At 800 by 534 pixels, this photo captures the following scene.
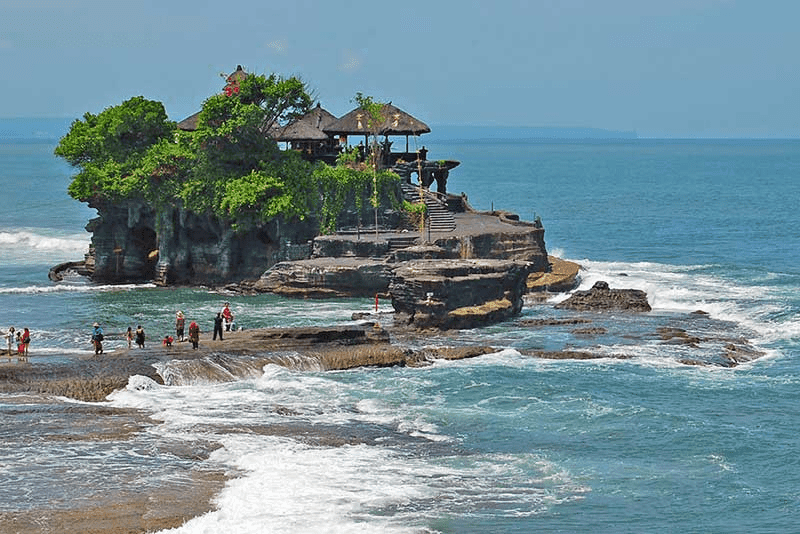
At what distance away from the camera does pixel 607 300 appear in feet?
202

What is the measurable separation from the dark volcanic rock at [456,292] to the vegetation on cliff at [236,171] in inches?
490

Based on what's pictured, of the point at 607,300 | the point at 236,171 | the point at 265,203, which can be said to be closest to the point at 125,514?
the point at 607,300

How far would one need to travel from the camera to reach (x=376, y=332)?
51531 mm

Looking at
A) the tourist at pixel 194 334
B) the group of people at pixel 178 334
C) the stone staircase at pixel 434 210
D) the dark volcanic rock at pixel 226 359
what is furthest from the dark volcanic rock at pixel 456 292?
the stone staircase at pixel 434 210

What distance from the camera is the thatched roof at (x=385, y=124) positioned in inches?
2950

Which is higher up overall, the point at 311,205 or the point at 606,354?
the point at 311,205

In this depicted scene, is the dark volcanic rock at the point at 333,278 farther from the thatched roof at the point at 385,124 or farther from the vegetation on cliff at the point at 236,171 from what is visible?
the thatched roof at the point at 385,124

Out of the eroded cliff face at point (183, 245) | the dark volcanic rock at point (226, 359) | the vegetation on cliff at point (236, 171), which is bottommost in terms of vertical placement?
the dark volcanic rock at point (226, 359)

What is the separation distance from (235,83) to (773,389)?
131 ft

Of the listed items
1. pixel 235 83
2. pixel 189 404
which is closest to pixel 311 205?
pixel 235 83

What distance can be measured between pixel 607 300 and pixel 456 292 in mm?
9808

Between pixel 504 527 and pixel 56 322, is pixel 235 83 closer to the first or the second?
pixel 56 322

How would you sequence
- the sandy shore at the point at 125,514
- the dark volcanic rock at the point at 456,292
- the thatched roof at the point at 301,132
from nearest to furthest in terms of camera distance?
the sandy shore at the point at 125,514, the dark volcanic rock at the point at 456,292, the thatched roof at the point at 301,132

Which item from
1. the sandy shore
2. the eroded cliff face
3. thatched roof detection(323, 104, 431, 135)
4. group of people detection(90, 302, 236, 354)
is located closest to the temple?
thatched roof detection(323, 104, 431, 135)
